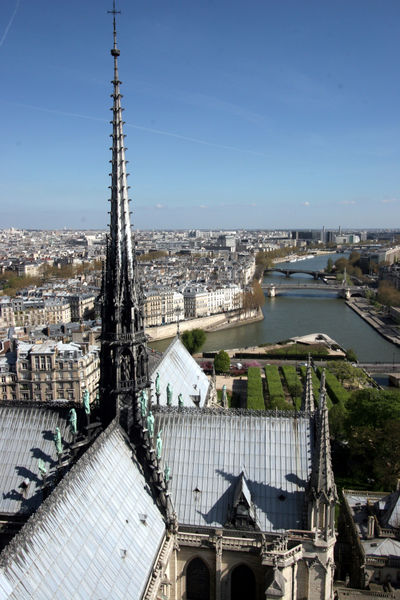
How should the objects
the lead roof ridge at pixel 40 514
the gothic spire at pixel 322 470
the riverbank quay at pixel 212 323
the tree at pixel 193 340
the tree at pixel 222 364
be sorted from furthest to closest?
the riverbank quay at pixel 212 323 < the tree at pixel 193 340 < the tree at pixel 222 364 < the gothic spire at pixel 322 470 < the lead roof ridge at pixel 40 514

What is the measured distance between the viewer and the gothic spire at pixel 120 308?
13.6 m

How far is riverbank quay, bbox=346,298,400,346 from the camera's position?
235 feet

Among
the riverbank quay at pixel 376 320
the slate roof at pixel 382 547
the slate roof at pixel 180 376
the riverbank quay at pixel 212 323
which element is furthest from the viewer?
the riverbank quay at pixel 212 323

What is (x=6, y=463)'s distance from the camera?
14.8 m

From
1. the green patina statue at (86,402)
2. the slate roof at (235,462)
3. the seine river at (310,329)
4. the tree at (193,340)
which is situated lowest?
the seine river at (310,329)

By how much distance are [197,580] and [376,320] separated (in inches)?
2929

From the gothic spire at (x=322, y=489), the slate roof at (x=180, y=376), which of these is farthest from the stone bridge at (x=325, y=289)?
the gothic spire at (x=322, y=489)

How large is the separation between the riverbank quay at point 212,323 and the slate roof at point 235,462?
58186 mm

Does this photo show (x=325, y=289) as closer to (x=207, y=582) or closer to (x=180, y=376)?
(x=180, y=376)

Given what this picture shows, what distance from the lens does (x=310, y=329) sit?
76.4 meters

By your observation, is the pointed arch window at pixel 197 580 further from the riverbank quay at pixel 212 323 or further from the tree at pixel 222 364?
the riverbank quay at pixel 212 323

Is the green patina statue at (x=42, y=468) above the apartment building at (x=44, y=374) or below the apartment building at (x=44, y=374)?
above

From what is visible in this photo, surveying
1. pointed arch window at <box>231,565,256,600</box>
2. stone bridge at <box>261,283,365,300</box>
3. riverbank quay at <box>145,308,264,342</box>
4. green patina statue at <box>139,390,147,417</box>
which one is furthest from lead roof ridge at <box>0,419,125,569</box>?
stone bridge at <box>261,283,365,300</box>

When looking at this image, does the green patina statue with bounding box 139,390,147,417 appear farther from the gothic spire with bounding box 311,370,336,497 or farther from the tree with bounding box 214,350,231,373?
the tree with bounding box 214,350,231,373
